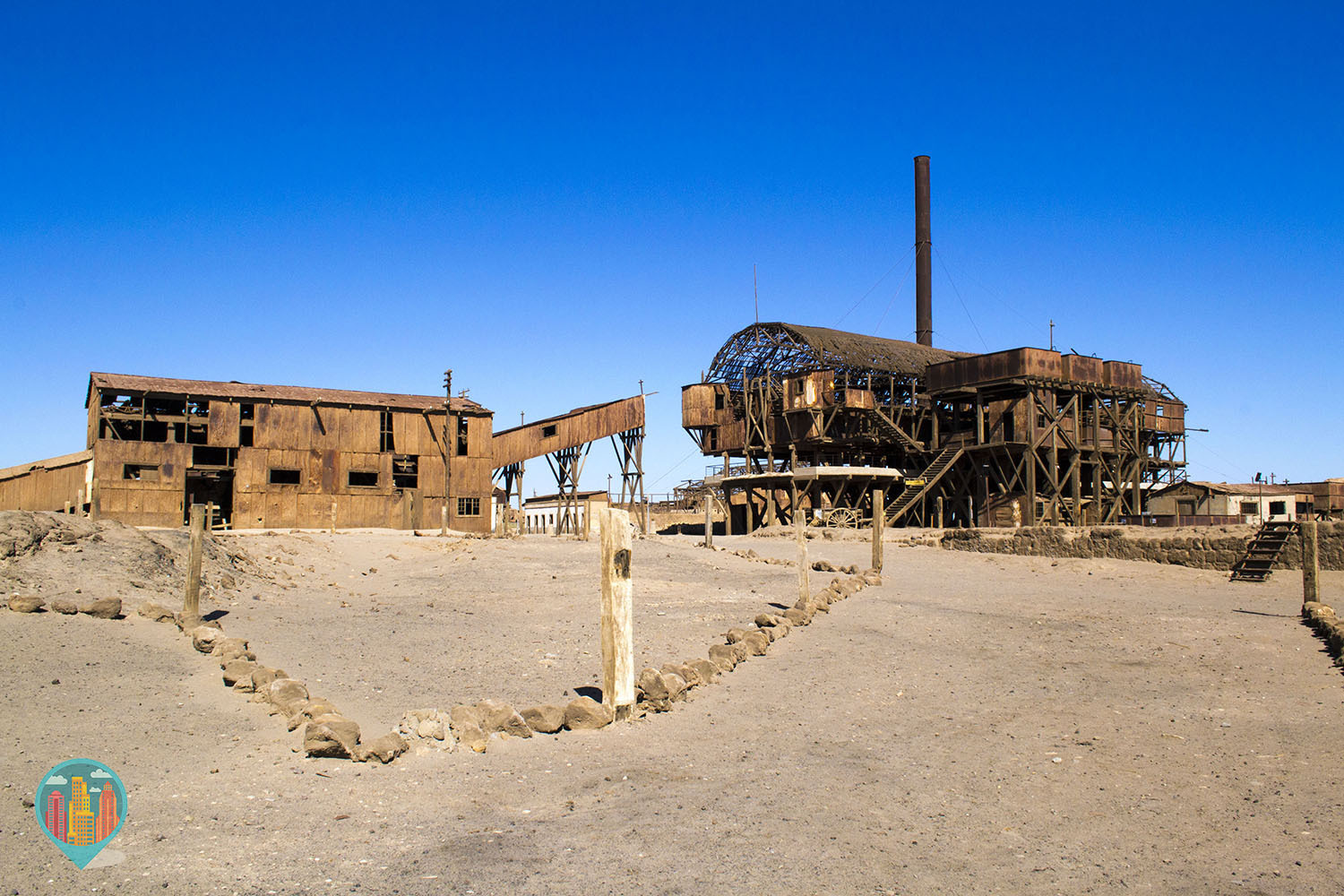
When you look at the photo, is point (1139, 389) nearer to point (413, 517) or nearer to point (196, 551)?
point (413, 517)

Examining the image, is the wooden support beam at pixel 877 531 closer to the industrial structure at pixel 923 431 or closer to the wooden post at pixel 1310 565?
the wooden post at pixel 1310 565

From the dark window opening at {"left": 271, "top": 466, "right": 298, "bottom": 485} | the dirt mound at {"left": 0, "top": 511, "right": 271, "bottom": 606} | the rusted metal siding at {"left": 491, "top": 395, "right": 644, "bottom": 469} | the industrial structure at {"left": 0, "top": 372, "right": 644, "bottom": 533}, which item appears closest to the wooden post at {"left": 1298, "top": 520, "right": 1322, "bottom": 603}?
the dirt mound at {"left": 0, "top": 511, "right": 271, "bottom": 606}

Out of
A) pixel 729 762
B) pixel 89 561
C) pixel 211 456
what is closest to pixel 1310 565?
pixel 729 762

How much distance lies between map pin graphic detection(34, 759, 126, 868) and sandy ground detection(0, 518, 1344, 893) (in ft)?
0.41

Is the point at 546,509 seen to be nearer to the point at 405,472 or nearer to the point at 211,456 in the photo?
the point at 405,472

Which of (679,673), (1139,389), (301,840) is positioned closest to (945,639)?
(679,673)

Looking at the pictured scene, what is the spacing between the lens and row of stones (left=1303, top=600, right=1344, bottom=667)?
13453 millimetres

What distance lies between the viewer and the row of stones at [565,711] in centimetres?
877

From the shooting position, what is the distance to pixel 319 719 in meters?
8.41

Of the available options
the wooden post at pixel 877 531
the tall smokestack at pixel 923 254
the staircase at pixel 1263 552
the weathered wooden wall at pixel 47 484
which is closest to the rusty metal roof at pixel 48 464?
the weathered wooden wall at pixel 47 484

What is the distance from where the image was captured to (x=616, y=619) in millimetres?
9969

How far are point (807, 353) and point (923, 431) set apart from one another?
8519 mm

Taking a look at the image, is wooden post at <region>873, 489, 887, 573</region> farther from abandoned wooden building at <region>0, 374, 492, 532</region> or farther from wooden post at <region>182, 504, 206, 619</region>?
abandoned wooden building at <region>0, 374, 492, 532</region>

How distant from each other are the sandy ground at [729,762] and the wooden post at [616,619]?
0.36 metres
